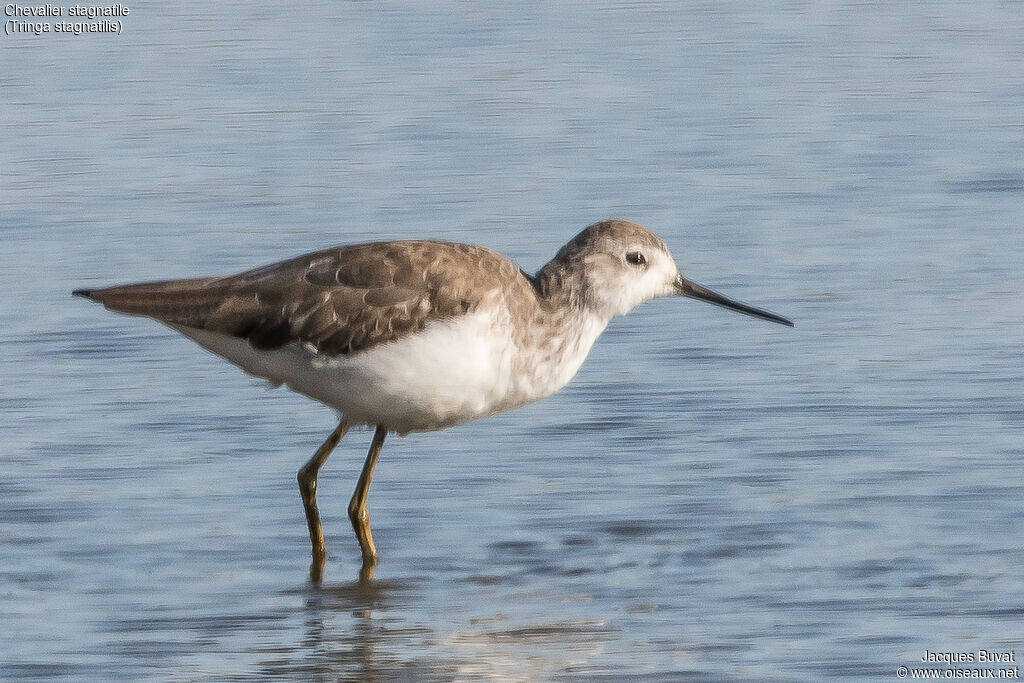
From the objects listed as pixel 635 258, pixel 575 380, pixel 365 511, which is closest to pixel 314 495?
pixel 365 511

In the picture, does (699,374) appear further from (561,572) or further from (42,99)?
(42,99)

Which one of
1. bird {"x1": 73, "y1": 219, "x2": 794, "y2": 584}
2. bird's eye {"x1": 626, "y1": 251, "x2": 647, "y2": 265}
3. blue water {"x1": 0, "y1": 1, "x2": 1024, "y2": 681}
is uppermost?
bird's eye {"x1": 626, "y1": 251, "x2": 647, "y2": 265}

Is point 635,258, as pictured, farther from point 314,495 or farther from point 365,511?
point 314,495

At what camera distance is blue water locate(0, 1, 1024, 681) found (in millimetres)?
7262

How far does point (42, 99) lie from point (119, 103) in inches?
28.8

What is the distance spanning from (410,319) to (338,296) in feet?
1.20

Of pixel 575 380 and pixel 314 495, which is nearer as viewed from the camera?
pixel 314 495

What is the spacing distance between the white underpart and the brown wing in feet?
0.20

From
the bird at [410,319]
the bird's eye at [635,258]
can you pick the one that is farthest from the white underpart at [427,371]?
the bird's eye at [635,258]

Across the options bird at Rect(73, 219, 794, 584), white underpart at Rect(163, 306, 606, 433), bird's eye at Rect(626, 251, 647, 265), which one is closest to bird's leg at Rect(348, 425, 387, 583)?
bird at Rect(73, 219, 794, 584)

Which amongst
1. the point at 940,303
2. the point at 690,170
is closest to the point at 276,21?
the point at 690,170

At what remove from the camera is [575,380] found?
10547 millimetres

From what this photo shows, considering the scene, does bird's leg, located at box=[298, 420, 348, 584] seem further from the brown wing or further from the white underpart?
the brown wing

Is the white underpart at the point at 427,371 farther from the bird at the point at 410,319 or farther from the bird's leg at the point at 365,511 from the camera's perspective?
the bird's leg at the point at 365,511
